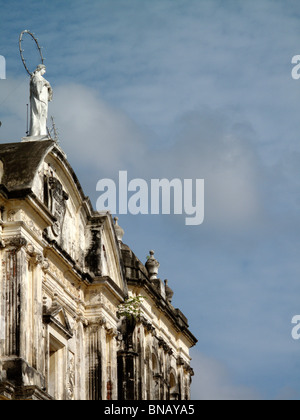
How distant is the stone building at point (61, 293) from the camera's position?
104 ft

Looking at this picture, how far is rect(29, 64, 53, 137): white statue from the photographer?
36.2 m

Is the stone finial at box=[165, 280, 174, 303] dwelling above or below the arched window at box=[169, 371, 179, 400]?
above

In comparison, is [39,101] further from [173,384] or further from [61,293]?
[173,384]

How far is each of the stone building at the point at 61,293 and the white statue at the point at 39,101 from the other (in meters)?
1.09

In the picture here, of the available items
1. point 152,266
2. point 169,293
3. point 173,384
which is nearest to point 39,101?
point 152,266

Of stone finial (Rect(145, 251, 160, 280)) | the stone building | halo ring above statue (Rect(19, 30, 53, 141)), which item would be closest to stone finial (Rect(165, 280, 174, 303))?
stone finial (Rect(145, 251, 160, 280))

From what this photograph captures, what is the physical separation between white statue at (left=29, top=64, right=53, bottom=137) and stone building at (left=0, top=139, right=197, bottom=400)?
109cm

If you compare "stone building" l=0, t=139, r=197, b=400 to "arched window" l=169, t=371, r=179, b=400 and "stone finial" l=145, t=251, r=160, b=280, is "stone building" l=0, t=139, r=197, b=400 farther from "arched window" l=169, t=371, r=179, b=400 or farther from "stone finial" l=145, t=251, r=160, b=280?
"arched window" l=169, t=371, r=179, b=400

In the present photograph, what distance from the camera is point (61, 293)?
1405 inches

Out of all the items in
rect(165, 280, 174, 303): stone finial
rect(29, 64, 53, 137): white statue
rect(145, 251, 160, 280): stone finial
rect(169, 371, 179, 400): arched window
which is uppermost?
rect(29, 64, 53, 137): white statue
